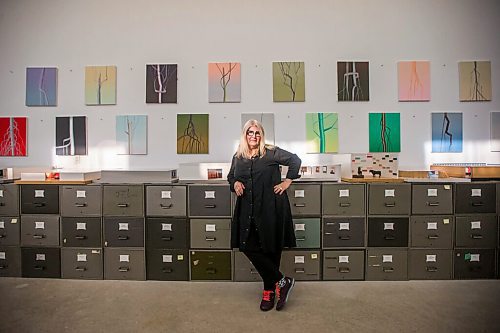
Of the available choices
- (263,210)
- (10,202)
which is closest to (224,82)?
(263,210)

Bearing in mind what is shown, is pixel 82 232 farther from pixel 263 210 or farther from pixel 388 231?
pixel 388 231

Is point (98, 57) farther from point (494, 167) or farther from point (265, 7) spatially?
point (494, 167)

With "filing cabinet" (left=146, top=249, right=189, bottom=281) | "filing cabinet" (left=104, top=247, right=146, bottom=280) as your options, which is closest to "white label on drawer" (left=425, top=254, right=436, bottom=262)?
"filing cabinet" (left=146, top=249, right=189, bottom=281)

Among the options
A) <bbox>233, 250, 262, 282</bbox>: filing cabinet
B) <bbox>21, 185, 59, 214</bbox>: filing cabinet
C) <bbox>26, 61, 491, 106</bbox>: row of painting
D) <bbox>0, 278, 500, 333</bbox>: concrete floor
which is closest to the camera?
<bbox>0, 278, 500, 333</bbox>: concrete floor

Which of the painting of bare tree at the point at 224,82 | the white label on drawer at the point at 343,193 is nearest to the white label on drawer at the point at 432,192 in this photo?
the white label on drawer at the point at 343,193

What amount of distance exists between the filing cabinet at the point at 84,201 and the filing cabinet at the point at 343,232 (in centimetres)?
201

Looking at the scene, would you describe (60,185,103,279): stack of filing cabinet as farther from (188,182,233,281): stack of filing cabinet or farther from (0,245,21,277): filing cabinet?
(188,182,233,281): stack of filing cabinet

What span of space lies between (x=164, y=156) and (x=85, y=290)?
1385 millimetres

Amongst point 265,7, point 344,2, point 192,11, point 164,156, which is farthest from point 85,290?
point 344,2

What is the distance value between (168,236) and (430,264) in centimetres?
229

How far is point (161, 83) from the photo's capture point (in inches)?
139

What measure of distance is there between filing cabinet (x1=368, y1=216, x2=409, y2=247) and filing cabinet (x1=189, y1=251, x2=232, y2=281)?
1.25m

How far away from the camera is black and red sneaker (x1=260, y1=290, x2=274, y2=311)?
8.25 feet

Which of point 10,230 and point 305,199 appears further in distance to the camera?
point 10,230
